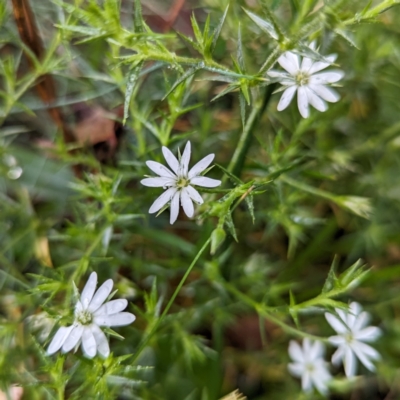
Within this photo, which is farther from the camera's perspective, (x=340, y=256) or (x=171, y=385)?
(x=340, y=256)

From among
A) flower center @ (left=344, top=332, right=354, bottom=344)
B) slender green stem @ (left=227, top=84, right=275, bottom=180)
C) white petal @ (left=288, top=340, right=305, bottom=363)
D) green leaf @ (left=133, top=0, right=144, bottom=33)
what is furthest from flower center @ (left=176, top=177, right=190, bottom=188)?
white petal @ (left=288, top=340, right=305, bottom=363)

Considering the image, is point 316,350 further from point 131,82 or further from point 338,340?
point 131,82

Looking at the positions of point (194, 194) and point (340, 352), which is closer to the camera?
point (194, 194)

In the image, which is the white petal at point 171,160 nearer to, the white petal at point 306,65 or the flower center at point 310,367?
the white petal at point 306,65

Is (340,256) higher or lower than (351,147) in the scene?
lower

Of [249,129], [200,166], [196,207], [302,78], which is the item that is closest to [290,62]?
[302,78]

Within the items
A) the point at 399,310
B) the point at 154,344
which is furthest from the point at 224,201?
the point at 399,310

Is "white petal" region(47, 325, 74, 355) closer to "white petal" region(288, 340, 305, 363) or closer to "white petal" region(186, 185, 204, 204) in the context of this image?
"white petal" region(186, 185, 204, 204)

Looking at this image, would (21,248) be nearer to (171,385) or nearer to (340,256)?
(171,385)
